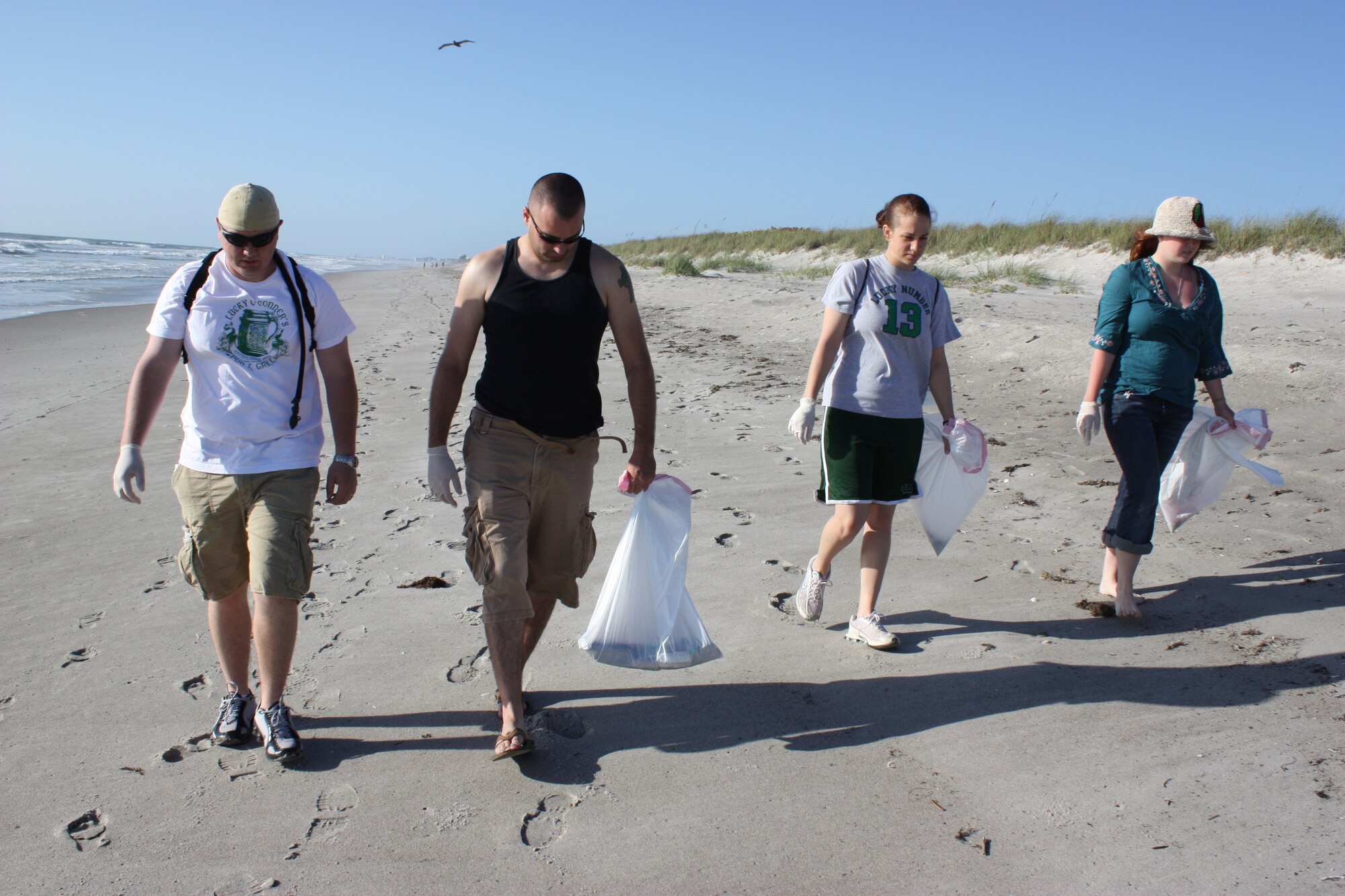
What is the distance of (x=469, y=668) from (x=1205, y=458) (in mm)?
3320

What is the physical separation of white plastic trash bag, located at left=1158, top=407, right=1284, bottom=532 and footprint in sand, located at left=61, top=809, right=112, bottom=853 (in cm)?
417

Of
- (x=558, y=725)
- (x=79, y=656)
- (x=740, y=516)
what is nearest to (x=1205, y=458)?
(x=740, y=516)

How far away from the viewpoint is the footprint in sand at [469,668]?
3.32 metres

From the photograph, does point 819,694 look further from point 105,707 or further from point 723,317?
point 723,317

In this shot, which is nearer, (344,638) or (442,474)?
(442,474)

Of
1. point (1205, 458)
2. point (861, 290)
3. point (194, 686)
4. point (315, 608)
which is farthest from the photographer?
point (1205, 458)

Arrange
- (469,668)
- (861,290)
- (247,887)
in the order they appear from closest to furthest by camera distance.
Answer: (247,887)
(469,668)
(861,290)

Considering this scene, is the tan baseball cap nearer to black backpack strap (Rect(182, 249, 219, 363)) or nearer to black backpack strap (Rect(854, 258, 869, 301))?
black backpack strap (Rect(182, 249, 219, 363))

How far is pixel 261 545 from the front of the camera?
A: 8.96ft

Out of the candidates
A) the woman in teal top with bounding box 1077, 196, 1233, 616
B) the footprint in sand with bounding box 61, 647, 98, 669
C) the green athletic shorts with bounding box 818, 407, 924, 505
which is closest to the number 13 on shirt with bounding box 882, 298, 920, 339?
the green athletic shorts with bounding box 818, 407, 924, 505

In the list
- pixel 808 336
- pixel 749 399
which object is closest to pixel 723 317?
pixel 808 336

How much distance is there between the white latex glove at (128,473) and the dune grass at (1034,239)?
4.67 metres

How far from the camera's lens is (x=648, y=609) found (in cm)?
311

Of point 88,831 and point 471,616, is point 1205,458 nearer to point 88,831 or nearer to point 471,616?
point 471,616
